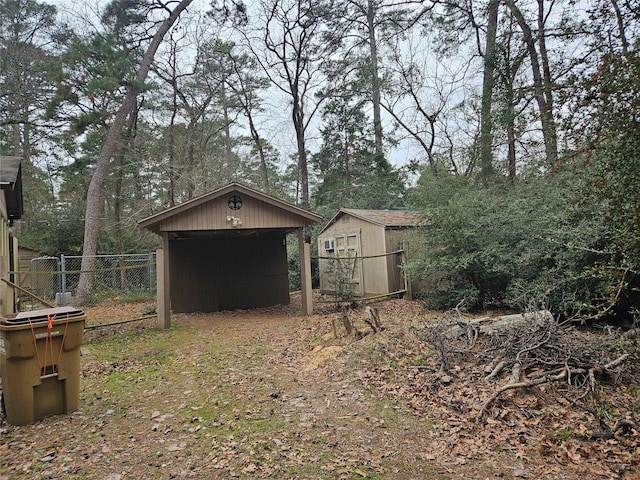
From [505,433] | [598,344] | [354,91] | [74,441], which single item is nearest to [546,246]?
[598,344]

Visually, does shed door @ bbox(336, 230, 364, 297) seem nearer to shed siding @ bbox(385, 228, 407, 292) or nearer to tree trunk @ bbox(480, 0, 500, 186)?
shed siding @ bbox(385, 228, 407, 292)

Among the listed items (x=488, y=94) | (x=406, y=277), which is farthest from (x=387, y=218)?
(x=488, y=94)

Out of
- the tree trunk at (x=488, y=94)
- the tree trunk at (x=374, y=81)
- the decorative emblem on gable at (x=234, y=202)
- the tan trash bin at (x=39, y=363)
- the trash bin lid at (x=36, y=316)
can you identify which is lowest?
the tan trash bin at (x=39, y=363)

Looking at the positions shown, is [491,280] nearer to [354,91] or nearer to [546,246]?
[546,246]

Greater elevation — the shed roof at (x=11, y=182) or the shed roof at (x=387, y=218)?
the shed roof at (x=11, y=182)

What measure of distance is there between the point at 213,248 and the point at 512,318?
25.2ft

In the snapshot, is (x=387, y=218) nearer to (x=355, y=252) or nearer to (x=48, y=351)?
(x=355, y=252)

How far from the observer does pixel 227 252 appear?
1080 centimetres

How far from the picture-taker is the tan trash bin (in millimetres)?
3342

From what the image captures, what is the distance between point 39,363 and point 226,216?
16.5 ft

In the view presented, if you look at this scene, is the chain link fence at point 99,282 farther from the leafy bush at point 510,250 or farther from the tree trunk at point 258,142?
the leafy bush at point 510,250

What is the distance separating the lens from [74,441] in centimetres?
315

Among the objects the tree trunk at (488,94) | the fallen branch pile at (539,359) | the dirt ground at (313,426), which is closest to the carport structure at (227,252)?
the dirt ground at (313,426)

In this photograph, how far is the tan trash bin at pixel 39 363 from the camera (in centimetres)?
334
